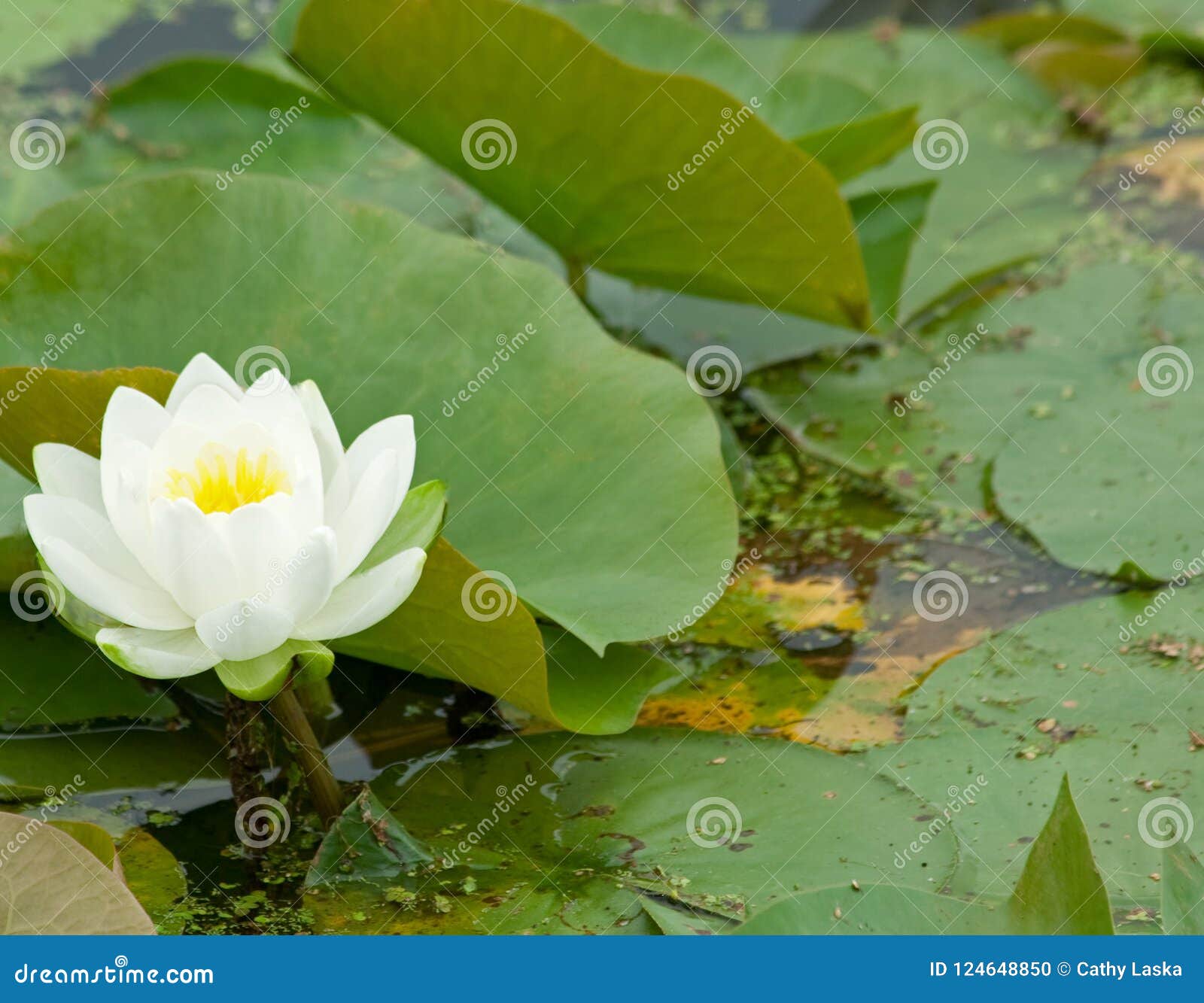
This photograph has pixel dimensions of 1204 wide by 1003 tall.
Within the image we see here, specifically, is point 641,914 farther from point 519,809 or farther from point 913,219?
point 913,219

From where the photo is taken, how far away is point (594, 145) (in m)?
2.19

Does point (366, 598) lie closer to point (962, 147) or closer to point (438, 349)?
point (438, 349)

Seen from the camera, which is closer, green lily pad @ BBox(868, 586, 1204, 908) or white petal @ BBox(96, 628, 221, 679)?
white petal @ BBox(96, 628, 221, 679)

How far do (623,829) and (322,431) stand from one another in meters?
0.66

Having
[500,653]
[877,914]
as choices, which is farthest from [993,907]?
[500,653]

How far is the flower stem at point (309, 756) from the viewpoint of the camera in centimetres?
155

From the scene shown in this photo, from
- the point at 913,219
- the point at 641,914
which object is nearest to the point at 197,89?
the point at 913,219

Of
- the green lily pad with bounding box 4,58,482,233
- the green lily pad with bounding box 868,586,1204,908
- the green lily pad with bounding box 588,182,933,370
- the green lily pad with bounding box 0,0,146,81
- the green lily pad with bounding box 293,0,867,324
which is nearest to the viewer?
the green lily pad with bounding box 868,586,1204,908

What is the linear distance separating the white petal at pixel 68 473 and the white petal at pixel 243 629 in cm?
26

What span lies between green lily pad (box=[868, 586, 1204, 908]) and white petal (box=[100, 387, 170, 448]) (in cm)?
108

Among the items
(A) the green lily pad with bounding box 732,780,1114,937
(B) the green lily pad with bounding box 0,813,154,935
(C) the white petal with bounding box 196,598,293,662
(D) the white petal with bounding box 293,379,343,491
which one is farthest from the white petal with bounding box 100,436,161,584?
(A) the green lily pad with bounding box 732,780,1114,937

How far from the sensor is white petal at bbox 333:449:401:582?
1.43 m

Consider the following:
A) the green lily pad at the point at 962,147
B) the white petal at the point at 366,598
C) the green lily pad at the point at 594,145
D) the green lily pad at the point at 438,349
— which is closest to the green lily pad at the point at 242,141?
the green lily pad at the point at 594,145

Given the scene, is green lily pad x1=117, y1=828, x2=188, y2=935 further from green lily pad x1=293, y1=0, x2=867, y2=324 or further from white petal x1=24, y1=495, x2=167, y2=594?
green lily pad x1=293, y1=0, x2=867, y2=324
